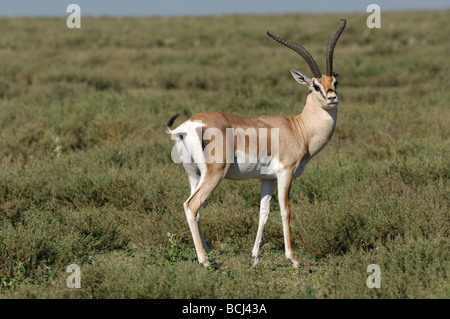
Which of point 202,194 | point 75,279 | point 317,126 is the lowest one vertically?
point 75,279

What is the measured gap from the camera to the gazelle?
16.7ft

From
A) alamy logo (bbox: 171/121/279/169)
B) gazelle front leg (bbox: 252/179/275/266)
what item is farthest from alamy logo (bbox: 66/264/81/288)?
gazelle front leg (bbox: 252/179/275/266)

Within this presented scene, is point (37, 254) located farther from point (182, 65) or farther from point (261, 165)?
point (182, 65)

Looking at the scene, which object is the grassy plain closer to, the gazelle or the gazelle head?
the gazelle

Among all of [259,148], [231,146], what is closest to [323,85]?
[259,148]

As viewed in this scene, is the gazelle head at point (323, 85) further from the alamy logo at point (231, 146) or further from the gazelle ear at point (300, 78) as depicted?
the alamy logo at point (231, 146)

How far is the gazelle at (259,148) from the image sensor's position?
5.09 metres

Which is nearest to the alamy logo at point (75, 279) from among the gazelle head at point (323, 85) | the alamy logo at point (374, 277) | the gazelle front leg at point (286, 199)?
the gazelle front leg at point (286, 199)

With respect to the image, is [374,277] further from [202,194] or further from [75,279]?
[75,279]

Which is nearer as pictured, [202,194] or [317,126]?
[202,194]

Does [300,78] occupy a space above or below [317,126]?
above

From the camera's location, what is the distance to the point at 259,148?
17.2 ft

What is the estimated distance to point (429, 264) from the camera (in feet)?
14.9
